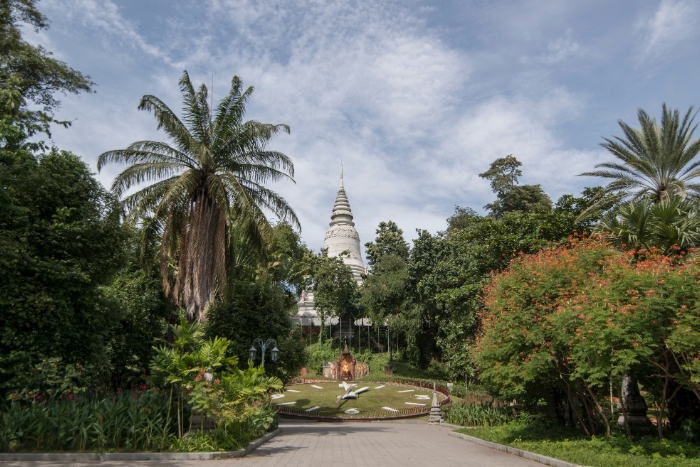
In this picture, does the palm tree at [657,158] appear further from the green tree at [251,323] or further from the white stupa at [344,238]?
the white stupa at [344,238]

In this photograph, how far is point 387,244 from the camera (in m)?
56.2

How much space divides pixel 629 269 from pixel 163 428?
10.7 m

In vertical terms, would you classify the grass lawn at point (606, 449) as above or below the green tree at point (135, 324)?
below

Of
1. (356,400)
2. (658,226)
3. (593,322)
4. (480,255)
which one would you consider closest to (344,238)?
(356,400)

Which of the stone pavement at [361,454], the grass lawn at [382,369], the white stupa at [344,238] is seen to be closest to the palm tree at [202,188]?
the stone pavement at [361,454]

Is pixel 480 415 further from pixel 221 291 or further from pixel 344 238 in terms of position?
pixel 344 238

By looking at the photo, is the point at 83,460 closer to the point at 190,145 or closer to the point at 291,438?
the point at 291,438

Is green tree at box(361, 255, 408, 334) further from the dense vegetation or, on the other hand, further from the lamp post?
the lamp post

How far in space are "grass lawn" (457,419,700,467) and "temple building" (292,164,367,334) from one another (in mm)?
37355

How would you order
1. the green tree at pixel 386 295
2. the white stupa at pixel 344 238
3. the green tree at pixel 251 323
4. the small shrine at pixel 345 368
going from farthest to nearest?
1. the white stupa at pixel 344 238
2. the green tree at pixel 386 295
3. the small shrine at pixel 345 368
4. the green tree at pixel 251 323

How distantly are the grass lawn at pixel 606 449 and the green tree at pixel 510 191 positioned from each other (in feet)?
106

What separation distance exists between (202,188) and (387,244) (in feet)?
130

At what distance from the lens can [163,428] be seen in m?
11.4

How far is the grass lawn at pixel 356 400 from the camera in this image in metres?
28.2
